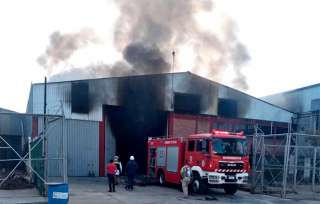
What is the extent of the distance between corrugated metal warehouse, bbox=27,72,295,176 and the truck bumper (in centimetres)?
1049

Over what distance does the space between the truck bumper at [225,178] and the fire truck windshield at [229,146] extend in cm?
90

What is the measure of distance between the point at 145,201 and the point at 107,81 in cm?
1240

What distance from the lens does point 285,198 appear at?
17031mm

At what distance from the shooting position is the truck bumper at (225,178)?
55.7 feet

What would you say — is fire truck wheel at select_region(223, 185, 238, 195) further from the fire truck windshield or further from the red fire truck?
the fire truck windshield

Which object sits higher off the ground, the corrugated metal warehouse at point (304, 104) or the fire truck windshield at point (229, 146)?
the corrugated metal warehouse at point (304, 104)

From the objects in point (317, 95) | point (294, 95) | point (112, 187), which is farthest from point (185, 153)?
point (294, 95)

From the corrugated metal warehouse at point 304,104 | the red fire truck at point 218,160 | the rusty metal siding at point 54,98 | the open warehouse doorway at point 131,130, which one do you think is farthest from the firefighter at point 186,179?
the corrugated metal warehouse at point 304,104

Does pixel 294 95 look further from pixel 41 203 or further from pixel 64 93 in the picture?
pixel 41 203

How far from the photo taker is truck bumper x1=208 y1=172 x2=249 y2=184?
17.0 metres

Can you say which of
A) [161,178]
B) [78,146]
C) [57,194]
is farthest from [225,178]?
[78,146]

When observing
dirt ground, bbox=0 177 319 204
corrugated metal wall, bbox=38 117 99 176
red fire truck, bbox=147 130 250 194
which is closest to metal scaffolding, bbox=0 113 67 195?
corrugated metal wall, bbox=38 117 99 176

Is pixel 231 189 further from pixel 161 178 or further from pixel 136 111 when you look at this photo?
pixel 136 111

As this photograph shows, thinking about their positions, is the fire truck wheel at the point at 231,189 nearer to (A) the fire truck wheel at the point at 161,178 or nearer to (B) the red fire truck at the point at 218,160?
(B) the red fire truck at the point at 218,160
